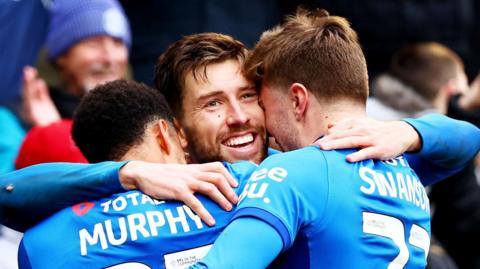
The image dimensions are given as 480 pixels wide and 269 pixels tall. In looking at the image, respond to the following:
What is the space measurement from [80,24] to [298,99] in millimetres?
2353

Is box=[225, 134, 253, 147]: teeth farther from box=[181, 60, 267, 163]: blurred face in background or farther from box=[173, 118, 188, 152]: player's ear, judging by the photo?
box=[173, 118, 188, 152]: player's ear

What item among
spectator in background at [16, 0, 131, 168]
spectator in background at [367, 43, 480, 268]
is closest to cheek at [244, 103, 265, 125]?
spectator in background at [16, 0, 131, 168]

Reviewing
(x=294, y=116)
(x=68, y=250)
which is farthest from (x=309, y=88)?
(x=68, y=250)

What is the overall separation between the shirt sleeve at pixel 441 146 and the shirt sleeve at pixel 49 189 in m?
1.17

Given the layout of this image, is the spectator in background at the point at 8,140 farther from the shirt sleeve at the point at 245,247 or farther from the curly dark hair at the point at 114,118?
the shirt sleeve at the point at 245,247

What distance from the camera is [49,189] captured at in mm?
3512

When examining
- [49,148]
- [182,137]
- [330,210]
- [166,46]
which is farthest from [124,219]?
[166,46]

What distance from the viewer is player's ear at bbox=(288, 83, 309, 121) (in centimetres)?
365

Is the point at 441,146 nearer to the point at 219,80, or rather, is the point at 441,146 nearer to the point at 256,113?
the point at 256,113

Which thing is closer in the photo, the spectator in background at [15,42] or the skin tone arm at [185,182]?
the skin tone arm at [185,182]

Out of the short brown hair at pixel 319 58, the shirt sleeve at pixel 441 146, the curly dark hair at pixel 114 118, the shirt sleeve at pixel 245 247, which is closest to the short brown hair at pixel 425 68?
the shirt sleeve at pixel 441 146

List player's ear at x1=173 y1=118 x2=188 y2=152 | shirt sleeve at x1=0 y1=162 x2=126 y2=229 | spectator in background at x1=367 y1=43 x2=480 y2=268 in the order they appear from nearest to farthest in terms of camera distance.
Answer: shirt sleeve at x1=0 y1=162 x2=126 y2=229 → player's ear at x1=173 y1=118 x2=188 y2=152 → spectator in background at x1=367 y1=43 x2=480 y2=268

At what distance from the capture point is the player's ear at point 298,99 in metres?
3.65

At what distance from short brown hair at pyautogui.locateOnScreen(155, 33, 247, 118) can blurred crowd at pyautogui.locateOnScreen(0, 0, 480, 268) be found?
798mm
